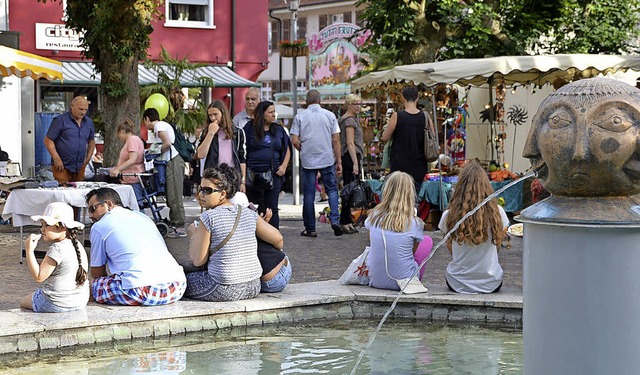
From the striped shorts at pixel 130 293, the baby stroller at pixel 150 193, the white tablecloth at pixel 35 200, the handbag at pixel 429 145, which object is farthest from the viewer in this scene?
the baby stroller at pixel 150 193

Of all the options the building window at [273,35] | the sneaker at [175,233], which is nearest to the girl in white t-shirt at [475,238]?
the sneaker at [175,233]

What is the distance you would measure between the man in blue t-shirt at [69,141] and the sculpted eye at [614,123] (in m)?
10.8

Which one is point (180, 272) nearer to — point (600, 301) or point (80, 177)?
point (600, 301)

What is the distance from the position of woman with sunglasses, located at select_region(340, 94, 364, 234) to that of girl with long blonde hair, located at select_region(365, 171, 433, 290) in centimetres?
558

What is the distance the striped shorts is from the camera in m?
7.83

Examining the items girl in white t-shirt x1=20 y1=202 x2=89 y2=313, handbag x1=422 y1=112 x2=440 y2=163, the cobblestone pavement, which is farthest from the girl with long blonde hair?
handbag x1=422 y1=112 x2=440 y2=163

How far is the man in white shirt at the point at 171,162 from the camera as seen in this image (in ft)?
45.0

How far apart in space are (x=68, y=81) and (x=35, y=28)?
222 cm

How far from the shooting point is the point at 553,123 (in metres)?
4.12

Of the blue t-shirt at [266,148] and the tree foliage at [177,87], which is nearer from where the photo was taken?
the blue t-shirt at [266,148]

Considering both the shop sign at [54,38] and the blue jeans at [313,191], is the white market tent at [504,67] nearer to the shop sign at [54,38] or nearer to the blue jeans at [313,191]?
the blue jeans at [313,191]

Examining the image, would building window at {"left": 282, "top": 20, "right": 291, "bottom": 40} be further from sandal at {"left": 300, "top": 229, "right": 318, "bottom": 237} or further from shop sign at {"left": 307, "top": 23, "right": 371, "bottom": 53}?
sandal at {"left": 300, "top": 229, "right": 318, "bottom": 237}

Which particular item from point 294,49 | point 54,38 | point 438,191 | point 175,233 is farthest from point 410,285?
point 54,38

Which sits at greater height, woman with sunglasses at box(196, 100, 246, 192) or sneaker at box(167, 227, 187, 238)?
woman with sunglasses at box(196, 100, 246, 192)
